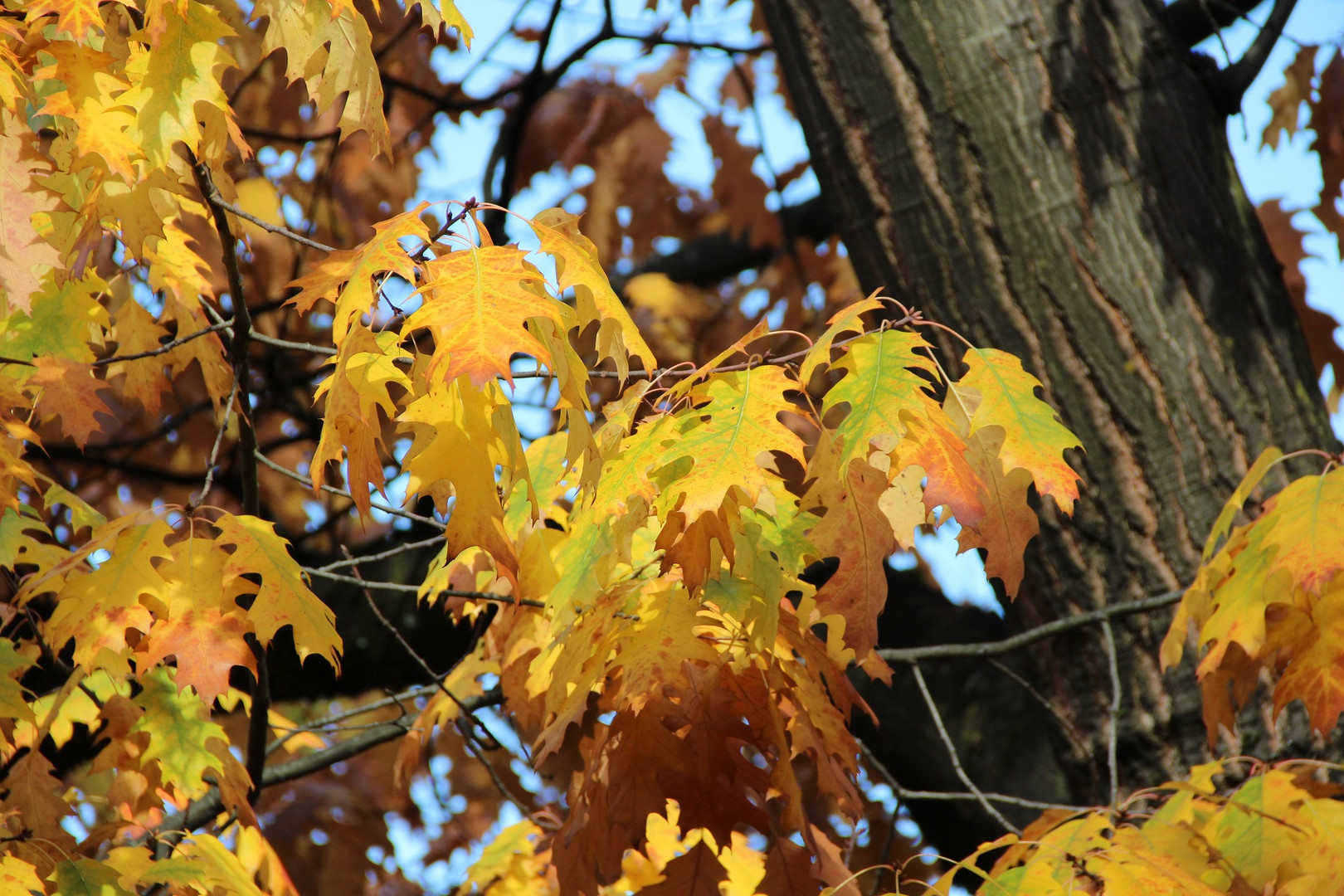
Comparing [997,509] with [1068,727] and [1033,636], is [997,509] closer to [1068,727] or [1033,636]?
[1033,636]

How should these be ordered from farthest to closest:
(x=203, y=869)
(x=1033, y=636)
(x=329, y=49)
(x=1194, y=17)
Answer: (x=1194, y=17) → (x=1033, y=636) → (x=203, y=869) → (x=329, y=49)

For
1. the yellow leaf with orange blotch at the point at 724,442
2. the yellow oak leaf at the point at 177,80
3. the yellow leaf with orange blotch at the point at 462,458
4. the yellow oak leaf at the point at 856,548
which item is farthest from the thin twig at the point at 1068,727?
the yellow oak leaf at the point at 177,80

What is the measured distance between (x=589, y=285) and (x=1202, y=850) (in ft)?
3.15

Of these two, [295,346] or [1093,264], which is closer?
[295,346]

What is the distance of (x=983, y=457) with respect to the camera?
4.20 ft

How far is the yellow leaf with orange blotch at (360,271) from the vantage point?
1.10m

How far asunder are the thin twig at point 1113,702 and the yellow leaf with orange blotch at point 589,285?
38.9 inches

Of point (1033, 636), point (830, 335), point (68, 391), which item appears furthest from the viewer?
point (1033, 636)

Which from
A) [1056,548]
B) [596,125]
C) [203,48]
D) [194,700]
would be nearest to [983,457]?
[1056,548]

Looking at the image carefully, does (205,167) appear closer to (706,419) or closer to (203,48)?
(203,48)

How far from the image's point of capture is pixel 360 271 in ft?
3.65

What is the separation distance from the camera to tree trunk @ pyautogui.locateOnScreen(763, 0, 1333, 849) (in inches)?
78.7

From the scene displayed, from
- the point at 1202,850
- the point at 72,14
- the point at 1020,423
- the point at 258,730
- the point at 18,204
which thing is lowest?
the point at 1202,850

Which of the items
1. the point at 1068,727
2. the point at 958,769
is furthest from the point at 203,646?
the point at 1068,727
